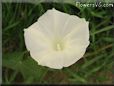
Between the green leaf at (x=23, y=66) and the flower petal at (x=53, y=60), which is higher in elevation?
the flower petal at (x=53, y=60)

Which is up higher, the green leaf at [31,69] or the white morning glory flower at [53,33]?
the white morning glory flower at [53,33]

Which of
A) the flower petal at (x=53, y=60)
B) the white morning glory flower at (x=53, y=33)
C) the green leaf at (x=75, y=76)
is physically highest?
the white morning glory flower at (x=53, y=33)

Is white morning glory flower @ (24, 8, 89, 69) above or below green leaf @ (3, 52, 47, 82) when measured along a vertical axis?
above

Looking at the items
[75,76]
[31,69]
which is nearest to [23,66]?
[31,69]

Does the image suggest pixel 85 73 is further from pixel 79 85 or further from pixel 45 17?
pixel 45 17

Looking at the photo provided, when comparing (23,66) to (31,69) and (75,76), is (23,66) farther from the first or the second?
(75,76)

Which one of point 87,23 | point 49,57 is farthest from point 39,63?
point 87,23
